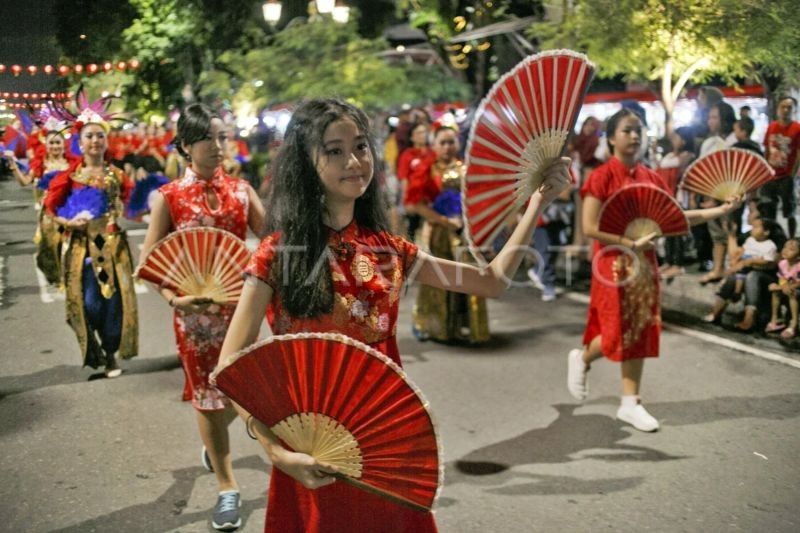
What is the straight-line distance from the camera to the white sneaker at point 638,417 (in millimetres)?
4836

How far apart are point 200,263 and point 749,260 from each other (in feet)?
10.8

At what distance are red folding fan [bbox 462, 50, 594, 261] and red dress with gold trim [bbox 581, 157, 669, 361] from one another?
2472mm

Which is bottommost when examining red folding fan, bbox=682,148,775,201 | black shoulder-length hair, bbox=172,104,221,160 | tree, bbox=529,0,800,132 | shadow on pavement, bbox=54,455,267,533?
shadow on pavement, bbox=54,455,267,533

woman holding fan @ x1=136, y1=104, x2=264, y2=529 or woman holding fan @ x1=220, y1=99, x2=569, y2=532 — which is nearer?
woman holding fan @ x1=220, y1=99, x2=569, y2=532

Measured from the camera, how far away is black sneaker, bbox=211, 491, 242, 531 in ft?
12.1

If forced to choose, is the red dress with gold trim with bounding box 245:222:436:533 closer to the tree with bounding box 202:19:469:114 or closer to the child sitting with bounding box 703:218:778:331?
the child sitting with bounding box 703:218:778:331

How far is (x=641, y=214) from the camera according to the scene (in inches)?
188

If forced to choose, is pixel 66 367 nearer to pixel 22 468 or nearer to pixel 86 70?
pixel 22 468

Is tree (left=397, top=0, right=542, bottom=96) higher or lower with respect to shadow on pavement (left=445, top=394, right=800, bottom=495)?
higher

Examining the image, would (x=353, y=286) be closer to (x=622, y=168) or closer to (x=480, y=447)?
(x=480, y=447)

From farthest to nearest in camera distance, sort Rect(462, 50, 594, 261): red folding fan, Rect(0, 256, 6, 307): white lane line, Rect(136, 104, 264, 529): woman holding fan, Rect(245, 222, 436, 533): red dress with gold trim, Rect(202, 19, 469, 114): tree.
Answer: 1. Rect(202, 19, 469, 114): tree
2. Rect(0, 256, 6, 307): white lane line
3. Rect(136, 104, 264, 529): woman holding fan
4. Rect(462, 50, 594, 261): red folding fan
5. Rect(245, 222, 436, 533): red dress with gold trim

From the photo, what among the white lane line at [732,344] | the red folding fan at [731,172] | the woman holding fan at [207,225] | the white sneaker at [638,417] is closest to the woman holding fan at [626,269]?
the white sneaker at [638,417]

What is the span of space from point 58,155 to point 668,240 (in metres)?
7.07

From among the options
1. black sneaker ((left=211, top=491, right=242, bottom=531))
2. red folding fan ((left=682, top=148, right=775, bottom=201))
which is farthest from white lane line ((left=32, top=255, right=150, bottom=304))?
red folding fan ((left=682, top=148, right=775, bottom=201))
